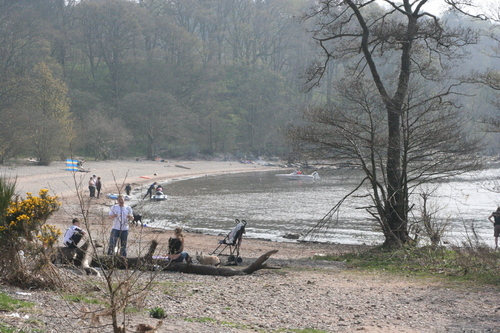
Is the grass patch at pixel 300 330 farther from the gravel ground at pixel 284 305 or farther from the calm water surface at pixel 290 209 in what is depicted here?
the calm water surface at pixel 290 209

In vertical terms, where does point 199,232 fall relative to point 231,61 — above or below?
below

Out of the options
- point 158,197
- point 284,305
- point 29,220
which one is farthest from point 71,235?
point 158,197

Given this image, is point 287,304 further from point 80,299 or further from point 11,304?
point 11,304

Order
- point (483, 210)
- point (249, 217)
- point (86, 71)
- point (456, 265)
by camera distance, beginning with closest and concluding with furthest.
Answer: point (456, 265) < point (249, 217) < point (483, 210) < point (86, 71)

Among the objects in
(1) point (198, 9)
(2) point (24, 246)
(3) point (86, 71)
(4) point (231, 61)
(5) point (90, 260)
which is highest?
(1) point (198, 9)

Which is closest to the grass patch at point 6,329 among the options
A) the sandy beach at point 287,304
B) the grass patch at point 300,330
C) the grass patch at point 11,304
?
the sandy beach at point 287,304

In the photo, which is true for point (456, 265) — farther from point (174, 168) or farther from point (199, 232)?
point (174, 168)

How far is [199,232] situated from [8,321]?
1746 centimetres

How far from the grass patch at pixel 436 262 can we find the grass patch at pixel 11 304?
24.8 feet

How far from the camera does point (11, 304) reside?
18.4 ft

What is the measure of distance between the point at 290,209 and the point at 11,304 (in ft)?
86.2

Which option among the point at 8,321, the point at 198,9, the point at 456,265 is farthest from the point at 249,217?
the point at 198,9

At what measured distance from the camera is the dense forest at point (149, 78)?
50.9 meters

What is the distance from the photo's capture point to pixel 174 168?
198 ft
